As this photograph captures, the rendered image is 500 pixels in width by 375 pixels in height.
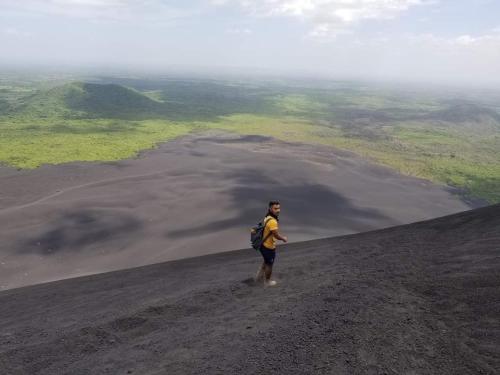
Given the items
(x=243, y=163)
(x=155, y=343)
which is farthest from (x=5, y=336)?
(x=243, y=163)

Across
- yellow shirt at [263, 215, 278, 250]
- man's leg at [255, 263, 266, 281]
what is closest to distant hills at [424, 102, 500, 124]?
man's leg at [255, 263, 266, 281]

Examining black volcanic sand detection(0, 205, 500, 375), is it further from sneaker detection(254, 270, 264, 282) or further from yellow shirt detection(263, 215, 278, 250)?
yellow shirt detection(263, 215, 278, 250)

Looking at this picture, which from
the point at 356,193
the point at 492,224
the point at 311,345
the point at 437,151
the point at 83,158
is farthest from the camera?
the point at 437,151

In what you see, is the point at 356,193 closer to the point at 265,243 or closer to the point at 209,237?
the point at 209,237

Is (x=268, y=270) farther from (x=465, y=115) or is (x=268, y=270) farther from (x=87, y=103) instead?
(x=465, y=115)

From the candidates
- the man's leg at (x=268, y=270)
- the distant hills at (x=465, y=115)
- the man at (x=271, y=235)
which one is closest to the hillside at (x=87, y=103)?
the distant hills at (x=465, y=115)

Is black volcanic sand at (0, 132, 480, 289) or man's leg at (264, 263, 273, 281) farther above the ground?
man's leg at (264, 263, 273, 281)

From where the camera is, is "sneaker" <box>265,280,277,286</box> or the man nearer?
the man
